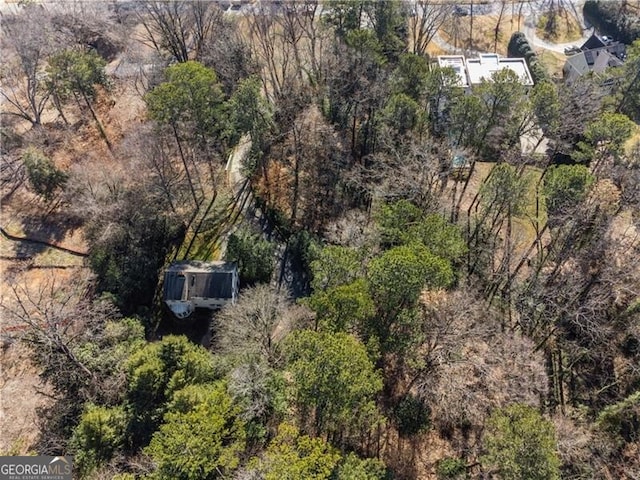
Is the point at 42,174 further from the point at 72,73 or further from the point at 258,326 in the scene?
the point at 258,326

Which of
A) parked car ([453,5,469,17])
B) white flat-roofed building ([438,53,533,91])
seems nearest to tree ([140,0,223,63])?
white flat-roofed building ([438,53,533,91])

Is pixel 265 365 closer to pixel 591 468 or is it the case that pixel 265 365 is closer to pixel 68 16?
pixel 591 468

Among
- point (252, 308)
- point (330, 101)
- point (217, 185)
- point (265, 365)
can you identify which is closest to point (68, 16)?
point (217, 185)

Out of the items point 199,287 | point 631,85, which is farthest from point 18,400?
point 631,85

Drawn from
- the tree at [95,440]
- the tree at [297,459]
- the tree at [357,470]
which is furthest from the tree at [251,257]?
the tree at [357,470]

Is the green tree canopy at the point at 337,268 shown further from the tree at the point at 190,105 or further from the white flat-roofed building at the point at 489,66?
the white flat-roofed building at the point at 489,66
